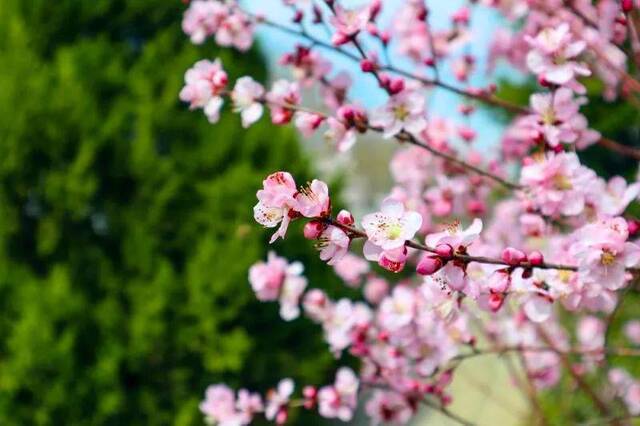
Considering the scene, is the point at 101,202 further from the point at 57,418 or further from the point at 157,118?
the point at 57,418

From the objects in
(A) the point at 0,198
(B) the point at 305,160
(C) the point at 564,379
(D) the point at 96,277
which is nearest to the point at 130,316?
(D) the point at 96,277

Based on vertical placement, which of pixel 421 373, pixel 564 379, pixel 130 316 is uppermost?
pixel 421 373

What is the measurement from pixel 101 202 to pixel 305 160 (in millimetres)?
1231

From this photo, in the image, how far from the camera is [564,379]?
15.5ft

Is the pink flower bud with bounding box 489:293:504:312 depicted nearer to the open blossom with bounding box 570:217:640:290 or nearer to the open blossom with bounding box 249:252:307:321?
the open blossom with bounding box 570:217:640:290

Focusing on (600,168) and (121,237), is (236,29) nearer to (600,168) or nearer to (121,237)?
(121,237)

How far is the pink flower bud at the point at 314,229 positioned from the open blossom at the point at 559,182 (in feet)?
1.90

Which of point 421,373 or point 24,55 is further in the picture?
point 24,55

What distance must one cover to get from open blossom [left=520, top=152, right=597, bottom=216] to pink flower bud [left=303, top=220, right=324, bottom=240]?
1.90ft

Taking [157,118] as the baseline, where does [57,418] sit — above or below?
below

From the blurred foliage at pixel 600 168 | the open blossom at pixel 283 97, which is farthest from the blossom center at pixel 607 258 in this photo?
the blurred foliage at pixel 600 168

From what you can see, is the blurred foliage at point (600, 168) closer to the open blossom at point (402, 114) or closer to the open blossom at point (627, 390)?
the open blossom at point (627, 390)

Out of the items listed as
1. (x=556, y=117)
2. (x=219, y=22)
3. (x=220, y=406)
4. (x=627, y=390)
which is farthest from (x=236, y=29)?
(x=627, y=390)

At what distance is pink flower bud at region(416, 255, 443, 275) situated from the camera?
0.89 m
